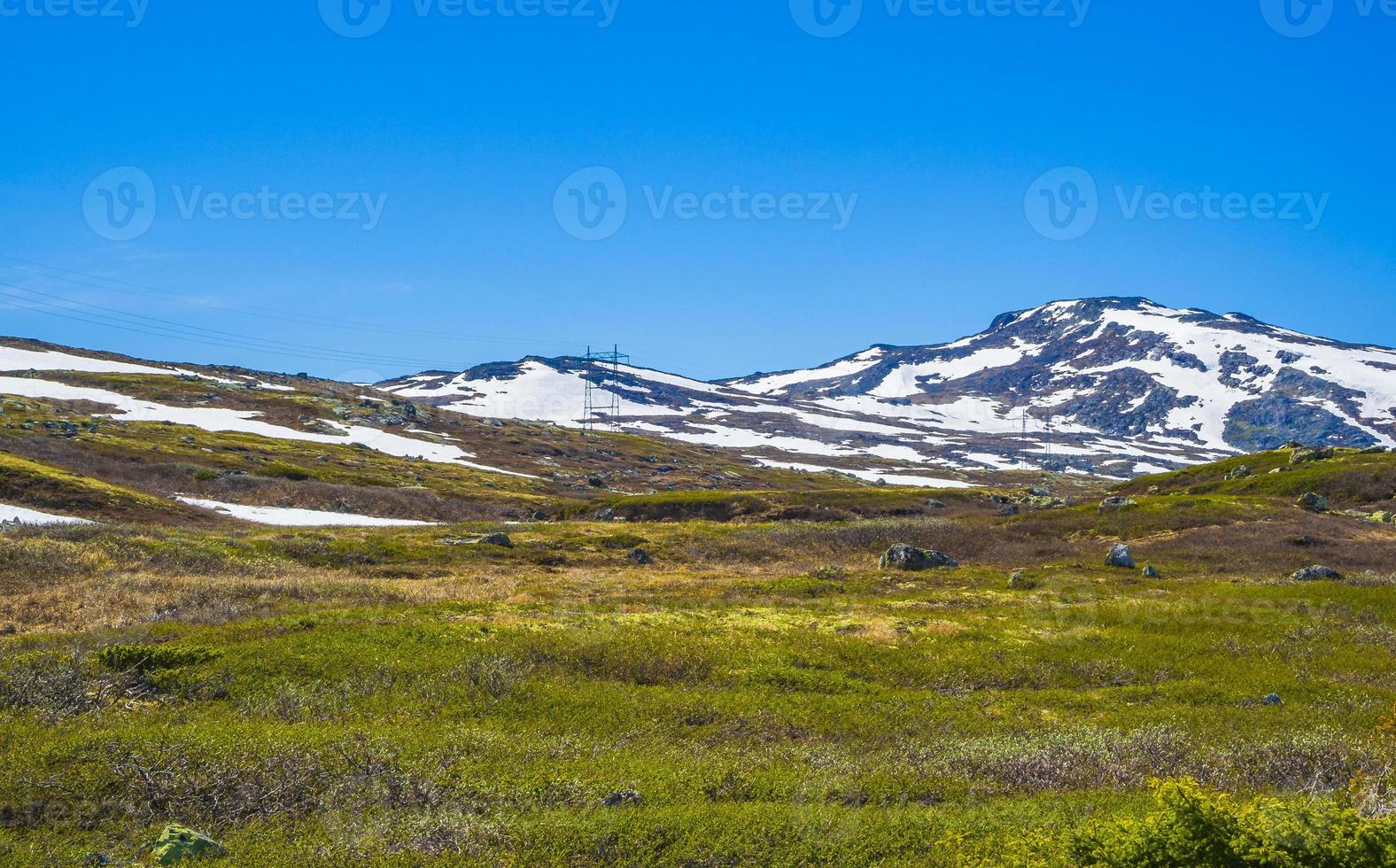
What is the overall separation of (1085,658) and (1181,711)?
5.65 m

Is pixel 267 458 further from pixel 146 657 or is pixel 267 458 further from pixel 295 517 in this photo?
pixel 146 657

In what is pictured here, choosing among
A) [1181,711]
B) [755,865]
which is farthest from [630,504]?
[755,865]

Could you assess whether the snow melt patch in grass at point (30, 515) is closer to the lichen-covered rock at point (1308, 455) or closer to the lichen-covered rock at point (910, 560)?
the lichen-covered rock at point (910, 560)

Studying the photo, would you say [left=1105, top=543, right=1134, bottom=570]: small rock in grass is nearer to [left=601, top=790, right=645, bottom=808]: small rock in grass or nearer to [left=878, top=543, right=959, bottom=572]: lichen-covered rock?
[left=878, top=543, right=959, bottom=572]: lichen-covered rock

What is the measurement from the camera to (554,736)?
16.4 metres

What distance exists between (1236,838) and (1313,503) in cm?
6838

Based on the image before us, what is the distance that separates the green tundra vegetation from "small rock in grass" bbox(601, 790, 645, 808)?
56mm

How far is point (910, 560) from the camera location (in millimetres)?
48719

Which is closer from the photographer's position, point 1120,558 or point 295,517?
point 1120,558

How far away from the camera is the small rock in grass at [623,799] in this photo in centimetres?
1270

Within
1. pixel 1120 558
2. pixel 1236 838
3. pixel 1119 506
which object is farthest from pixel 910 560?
pixel 1236 838

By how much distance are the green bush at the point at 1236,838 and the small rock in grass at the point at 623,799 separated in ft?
20.8

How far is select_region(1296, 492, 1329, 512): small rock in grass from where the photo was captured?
62.2 meters

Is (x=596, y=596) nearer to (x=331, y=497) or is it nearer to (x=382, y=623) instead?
(x=382, y=623)
